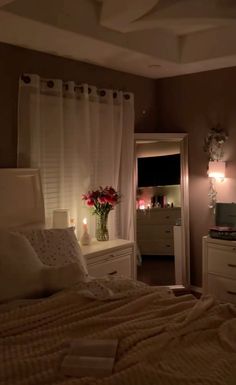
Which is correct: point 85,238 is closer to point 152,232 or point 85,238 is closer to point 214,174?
point 152,232

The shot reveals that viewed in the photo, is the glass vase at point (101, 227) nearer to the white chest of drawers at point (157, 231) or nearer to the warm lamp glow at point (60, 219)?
the warm lamp glow at point (60, 219)

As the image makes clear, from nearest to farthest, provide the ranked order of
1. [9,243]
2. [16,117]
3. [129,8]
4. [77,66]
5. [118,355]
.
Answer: [118,355] → [9,243] → [129,8] → [16,117] → [77,66]

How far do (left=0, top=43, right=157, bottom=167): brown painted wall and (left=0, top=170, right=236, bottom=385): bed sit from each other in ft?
3.34

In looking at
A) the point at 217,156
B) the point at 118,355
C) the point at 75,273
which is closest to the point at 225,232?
the point at 217,156

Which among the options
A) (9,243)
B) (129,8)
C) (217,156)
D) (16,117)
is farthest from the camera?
(217,156)

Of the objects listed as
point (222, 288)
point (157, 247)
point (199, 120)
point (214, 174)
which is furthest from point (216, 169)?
point (222, 288)

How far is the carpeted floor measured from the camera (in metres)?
4.40

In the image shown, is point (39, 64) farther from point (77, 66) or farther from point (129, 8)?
point (129, 8)

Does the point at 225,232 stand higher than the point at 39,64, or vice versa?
the point at 39,64

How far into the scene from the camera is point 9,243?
97.3 inches

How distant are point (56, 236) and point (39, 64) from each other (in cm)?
150

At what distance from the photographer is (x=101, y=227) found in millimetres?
3803

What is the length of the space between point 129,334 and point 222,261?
223 centimetres

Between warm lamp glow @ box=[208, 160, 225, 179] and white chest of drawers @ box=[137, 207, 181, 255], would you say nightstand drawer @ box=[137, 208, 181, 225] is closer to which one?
white chest of drawers @ box=[137, 207, 181, 255]
